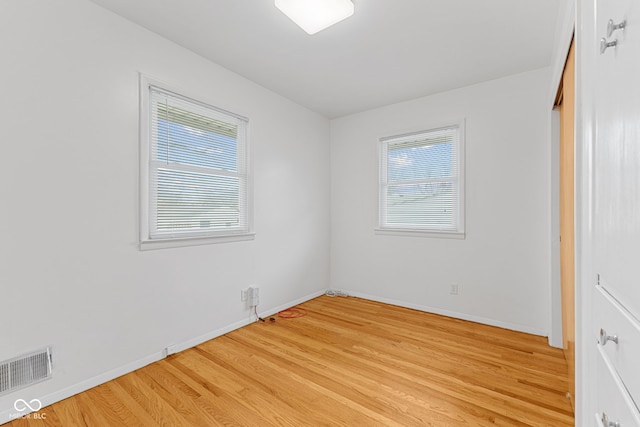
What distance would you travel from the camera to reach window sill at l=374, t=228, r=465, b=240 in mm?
3331

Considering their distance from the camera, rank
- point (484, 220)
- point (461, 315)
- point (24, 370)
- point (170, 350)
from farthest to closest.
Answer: point (461, 315) → point (484, 220) → point (170, 350) → point (24, 370)

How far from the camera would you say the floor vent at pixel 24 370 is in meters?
1.66

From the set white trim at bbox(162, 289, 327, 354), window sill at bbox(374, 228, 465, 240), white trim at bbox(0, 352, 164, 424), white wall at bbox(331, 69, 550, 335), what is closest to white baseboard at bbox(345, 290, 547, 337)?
white wall at bbox(331, 69, 550, 335)

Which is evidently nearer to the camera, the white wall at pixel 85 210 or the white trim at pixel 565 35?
the white trim at pixel 565 35

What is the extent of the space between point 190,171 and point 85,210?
87 cm

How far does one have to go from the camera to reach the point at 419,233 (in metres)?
3.58

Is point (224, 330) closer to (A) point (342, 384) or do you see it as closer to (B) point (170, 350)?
(B) point (170, 350)

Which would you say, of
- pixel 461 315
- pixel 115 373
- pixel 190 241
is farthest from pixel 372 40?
pixel 115 373

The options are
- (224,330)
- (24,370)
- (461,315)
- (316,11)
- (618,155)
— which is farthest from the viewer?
(461,315)

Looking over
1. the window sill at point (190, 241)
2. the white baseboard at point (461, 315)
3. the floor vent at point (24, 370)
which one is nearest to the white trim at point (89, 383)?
the floor vent at point (24, 370)

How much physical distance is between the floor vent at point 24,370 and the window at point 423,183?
3.41 metres

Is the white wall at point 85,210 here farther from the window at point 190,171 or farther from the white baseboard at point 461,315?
the white baseboard at point 461,315

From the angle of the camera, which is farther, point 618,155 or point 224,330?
point 224,330

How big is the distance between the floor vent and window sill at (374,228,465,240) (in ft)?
11.1
